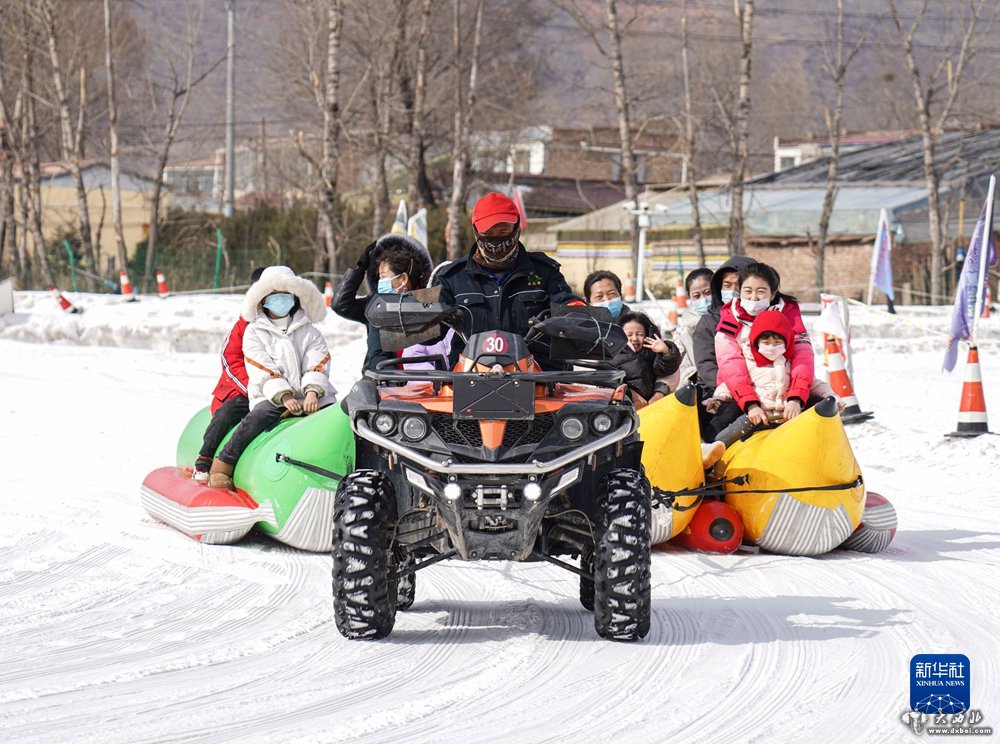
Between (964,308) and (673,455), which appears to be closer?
(673,455)

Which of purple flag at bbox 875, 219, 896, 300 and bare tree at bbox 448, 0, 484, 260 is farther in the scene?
bare tree at bbox 448, 0, 484, 260

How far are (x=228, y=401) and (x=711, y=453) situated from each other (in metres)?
2.94

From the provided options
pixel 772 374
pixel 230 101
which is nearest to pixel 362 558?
pixel 772 374

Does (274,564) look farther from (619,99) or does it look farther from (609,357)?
(619,99)

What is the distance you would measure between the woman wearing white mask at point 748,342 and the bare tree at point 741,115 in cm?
2036

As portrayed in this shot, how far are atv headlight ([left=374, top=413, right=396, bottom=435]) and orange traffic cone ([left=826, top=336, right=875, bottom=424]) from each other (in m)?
8.54

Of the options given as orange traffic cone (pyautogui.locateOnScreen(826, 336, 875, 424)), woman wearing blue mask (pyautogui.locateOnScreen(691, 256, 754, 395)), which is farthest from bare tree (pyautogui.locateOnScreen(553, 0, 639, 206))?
woman wearing blue mask (pyautogui.locateOnScreen(691, 256, 754, 395))

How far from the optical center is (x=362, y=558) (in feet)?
19.2

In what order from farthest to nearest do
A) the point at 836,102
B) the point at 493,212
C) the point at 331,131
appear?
the point at 836,102 → the point at 331,131 → the point at 493,212

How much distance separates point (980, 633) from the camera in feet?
20.8

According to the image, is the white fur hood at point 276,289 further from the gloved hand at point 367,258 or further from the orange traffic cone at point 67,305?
the orange traffic cone at point 67,305

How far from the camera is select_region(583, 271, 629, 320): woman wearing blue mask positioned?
1003cm

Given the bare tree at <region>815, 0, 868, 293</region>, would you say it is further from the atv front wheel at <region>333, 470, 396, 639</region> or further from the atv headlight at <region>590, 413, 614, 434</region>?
the atv front wheel at <region>333, 470, 396, 639</region>

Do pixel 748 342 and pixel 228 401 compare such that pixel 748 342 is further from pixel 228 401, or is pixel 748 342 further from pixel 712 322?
pixel 228 401
